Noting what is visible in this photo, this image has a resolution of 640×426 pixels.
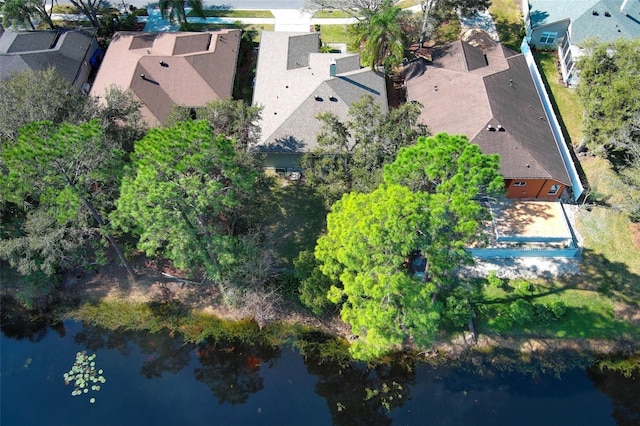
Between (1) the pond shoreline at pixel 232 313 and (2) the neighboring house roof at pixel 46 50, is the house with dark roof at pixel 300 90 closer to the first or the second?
(1) the pond shoreline at pixel 232 313

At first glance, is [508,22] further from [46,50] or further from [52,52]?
[46,50]

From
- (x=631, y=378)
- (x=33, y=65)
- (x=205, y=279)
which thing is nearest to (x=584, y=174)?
(x=631, y=378)

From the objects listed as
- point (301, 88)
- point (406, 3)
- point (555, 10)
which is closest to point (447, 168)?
point (301, 88)

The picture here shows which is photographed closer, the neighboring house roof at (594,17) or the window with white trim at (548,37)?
the neighboring house roof at (594,17)

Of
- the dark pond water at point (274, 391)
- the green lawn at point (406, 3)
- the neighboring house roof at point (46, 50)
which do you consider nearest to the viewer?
the dark pond water at point (274, 391)

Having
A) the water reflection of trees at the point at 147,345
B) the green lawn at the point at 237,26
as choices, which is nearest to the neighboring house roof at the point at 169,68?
the green lawn at the point at 237,26

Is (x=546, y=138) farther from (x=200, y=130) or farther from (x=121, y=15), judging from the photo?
(x=121, y=15)

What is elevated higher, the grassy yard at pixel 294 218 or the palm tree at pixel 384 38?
the palm tree at pixel 384 38
